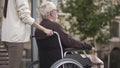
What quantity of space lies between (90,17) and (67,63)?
47.4ft

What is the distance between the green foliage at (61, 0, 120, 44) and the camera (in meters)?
21.7

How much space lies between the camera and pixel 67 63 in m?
7.17

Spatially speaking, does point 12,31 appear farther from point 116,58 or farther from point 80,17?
point 116,58

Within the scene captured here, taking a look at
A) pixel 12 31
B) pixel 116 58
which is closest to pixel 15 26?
pixel 12 31

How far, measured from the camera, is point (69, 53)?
24.6 feet

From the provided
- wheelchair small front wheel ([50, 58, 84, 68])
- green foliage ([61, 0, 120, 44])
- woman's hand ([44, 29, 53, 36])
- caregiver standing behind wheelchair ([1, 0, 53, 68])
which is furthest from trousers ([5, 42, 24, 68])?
green foliage ([61, 0, 120, 44])

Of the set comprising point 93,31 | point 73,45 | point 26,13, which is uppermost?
point 26,13

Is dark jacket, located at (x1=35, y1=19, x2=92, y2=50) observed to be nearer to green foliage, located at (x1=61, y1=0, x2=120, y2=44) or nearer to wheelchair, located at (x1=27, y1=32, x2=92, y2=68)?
wheelchair, located at (x1=27, y1=32, x2=92, y2=68)

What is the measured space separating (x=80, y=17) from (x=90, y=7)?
23.0 inches

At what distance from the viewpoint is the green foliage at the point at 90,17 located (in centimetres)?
2170

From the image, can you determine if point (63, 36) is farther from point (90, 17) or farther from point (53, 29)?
point (90, 17)

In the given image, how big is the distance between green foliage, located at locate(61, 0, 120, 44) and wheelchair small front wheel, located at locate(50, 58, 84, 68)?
1426 cm

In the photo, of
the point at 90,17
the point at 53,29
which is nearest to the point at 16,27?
the point at 53,29

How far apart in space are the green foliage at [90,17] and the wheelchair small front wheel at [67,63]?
14261 mm
